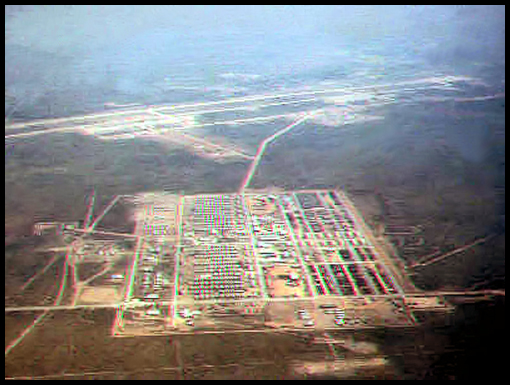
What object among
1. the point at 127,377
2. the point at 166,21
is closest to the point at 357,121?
the point at 127,377

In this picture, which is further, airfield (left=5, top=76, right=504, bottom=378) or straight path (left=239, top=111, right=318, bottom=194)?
straight path (left=239, top=111, right=318, bottom=194)

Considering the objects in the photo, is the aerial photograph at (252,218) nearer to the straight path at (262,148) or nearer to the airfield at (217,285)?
the airfield at (217,285)

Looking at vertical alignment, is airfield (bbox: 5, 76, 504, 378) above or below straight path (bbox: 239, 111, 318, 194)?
below

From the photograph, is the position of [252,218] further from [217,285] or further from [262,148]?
[262,148]

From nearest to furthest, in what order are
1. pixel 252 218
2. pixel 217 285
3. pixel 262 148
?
1. pixel 217 285
2. pixel 252 218
3. pixel 262 148

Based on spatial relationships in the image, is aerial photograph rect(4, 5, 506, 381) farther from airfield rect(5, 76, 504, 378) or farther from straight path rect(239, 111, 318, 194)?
straight path rect(239, 111, 318, 194)

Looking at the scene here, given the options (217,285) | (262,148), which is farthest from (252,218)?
(262,148)

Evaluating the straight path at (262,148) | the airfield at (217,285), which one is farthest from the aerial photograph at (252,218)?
the straight path at (262,148)

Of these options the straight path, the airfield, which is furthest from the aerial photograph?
the straight path
